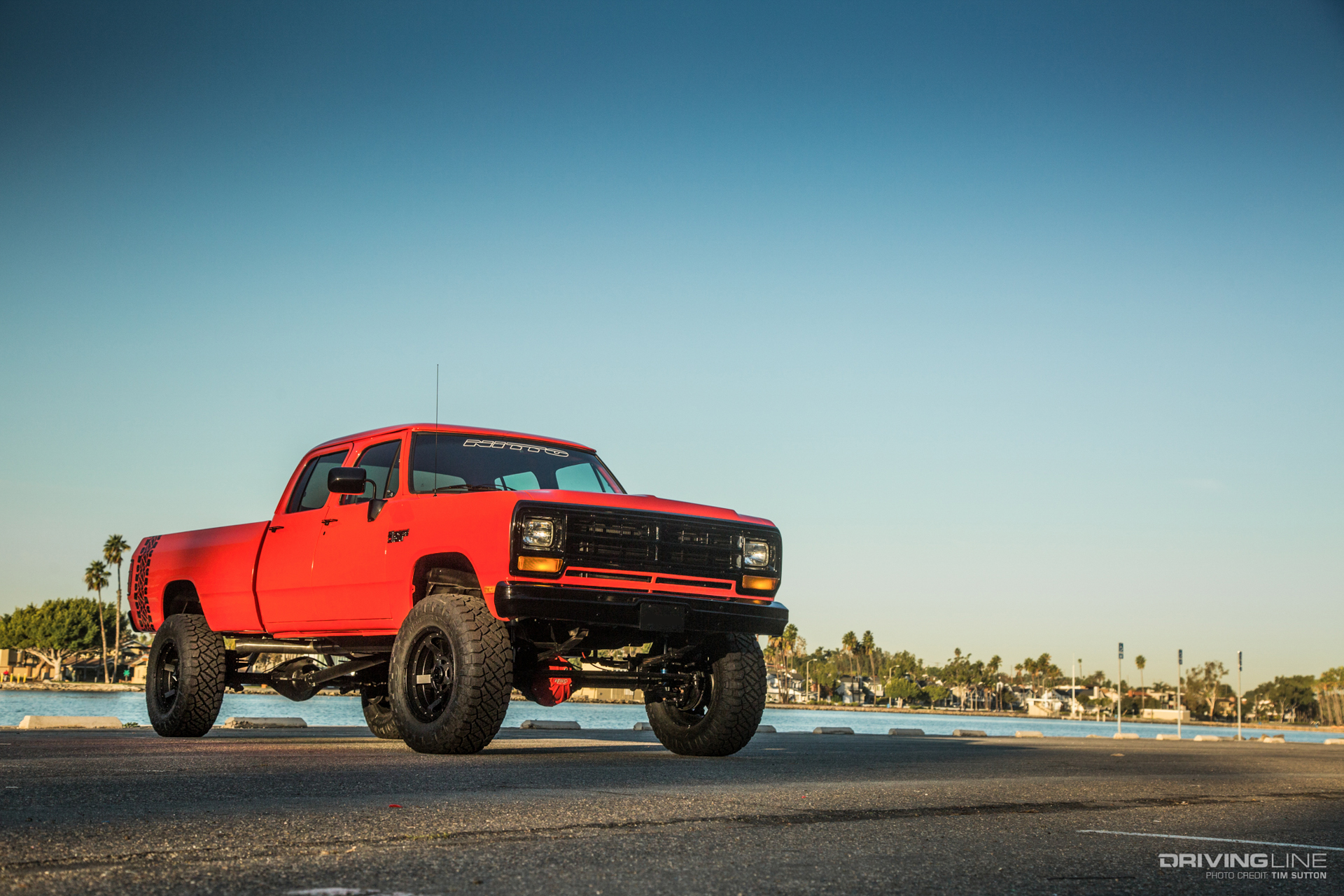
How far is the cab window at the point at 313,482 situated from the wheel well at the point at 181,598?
1.59 metres

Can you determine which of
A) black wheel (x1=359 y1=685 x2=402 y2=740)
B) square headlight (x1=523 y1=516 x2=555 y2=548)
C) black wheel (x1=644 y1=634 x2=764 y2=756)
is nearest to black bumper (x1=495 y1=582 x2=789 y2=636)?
square headlight (x1=523 y1=516 x2=555 y2=548)

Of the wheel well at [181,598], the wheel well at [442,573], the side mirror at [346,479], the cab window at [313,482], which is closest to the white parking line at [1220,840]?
the wheel well at [442,573]

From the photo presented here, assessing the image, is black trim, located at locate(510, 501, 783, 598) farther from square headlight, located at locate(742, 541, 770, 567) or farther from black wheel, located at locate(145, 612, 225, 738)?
black wheel, located at locate(145, 612, 225, 738)

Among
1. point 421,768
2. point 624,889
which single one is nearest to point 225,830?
point 624,889

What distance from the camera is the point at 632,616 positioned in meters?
8.19

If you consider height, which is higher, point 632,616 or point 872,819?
point 632,616

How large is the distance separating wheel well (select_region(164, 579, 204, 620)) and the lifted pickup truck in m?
0.02

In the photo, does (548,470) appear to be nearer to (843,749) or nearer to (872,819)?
(843,749)

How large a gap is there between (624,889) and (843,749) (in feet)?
30.3

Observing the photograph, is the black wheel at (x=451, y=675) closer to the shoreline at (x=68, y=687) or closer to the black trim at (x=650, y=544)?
the black trim at (x=650, y=544)

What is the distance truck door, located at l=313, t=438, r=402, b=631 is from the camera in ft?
29.3

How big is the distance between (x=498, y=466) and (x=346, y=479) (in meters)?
1.36

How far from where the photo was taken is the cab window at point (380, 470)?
954cm

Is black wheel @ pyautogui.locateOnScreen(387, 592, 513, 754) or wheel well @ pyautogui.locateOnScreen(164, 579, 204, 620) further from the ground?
wheel well @ pyautogui.locateOnScreen(164, 579, 204, 620)
